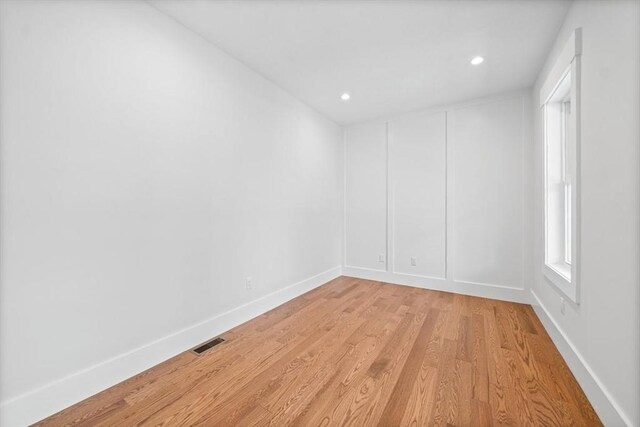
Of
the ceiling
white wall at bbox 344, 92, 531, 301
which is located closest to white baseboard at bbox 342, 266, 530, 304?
white wall at bbox 344, 92, 531, 301

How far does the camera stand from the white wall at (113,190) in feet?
4.35

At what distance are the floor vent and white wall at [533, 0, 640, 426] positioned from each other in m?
2.45

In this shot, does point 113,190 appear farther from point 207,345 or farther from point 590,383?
point 590,383

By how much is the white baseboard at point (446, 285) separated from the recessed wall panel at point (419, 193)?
0.10 meters

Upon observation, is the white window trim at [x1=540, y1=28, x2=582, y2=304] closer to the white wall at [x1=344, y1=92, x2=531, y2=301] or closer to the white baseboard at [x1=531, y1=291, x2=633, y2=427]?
the white baseboard at [x1=531, y1=291, x2=633, y2=427]

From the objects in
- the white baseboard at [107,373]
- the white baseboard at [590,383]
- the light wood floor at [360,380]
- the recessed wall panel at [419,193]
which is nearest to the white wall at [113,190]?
the white baseboard at [107,373]

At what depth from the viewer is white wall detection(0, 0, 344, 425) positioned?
133cm

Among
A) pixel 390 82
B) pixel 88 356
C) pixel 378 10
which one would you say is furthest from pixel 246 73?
pixel 88 356

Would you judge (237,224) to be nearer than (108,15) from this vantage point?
No

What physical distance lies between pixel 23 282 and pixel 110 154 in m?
0.82

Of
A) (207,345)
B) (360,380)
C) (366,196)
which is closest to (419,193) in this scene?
(366,196)

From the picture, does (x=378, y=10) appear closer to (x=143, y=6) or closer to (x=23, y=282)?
(x=143, y=6)

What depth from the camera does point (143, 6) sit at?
1812 millimetres

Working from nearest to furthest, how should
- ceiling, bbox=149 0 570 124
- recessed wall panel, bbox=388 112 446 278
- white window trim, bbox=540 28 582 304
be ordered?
white window trim, bbox=540 28 582 304, ceiling, bbox=149 0 570 124, recessed wall panel, bbox=388 112 446 278
